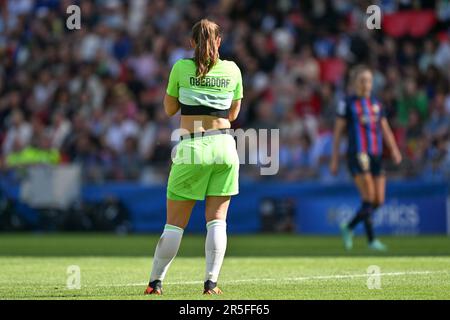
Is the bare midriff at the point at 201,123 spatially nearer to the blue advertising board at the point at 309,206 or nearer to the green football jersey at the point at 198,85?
Answer: the green football jersey at the point at 198,85

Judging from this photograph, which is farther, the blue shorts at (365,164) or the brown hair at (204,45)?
the blue shorts at (365,164)

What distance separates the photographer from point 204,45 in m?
9.84

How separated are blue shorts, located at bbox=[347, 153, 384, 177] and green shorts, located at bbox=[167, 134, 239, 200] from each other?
7.69m

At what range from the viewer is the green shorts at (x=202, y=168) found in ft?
32.3

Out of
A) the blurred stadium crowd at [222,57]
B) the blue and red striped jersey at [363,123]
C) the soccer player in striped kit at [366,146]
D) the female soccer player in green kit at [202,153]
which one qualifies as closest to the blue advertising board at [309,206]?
the blurred stadium crowd at [222,57]

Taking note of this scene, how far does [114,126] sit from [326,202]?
5.92 m

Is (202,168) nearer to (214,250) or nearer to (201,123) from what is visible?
(201,123)

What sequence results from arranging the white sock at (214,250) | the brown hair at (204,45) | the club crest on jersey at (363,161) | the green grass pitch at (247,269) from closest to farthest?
the brown hair at (204,45), the white sock at (214,250), the green grass pitch at (247,269), the club crest on jersey at (363,161)

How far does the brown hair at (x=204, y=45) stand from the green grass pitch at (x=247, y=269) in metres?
1.96

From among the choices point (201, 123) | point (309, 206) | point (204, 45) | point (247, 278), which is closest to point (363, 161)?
point (247, 278)

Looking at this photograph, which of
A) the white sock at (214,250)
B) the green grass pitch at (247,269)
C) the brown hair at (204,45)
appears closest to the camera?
the brown hair at (204,45)

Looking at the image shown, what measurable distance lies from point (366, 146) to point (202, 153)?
7976 millimetres
